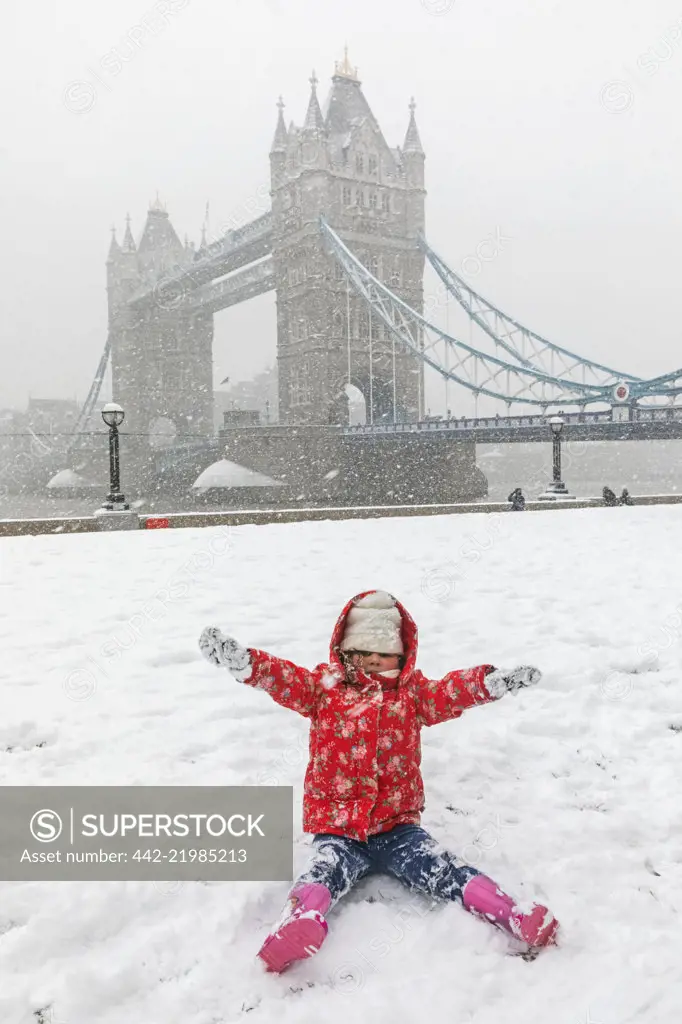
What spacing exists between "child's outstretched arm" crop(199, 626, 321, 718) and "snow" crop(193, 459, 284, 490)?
35592 mm

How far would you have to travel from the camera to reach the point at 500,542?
8.57m

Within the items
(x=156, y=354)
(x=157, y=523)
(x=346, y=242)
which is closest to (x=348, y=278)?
(x=346, y=242)

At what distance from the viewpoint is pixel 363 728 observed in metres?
2.40

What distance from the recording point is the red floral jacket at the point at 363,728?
7.83 ft

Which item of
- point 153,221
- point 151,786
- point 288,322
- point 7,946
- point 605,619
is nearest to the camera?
point 7,946

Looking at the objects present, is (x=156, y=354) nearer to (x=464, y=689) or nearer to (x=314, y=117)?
(x=314, y=117)

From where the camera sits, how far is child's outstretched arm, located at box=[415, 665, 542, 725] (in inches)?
93.3

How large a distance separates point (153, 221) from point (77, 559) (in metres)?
71.5

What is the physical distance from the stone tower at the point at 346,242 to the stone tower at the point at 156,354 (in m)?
17.4

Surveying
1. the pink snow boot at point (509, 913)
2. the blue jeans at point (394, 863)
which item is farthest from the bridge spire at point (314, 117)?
the pink snow boot at point (509, 913)

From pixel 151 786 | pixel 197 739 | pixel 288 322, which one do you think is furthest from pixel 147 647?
pixel 288 322

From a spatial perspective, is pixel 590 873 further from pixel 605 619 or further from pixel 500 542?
pixel 500 542

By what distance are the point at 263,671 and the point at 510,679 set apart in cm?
75

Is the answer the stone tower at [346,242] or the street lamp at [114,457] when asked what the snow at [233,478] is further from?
the street lamp at [114,457]
